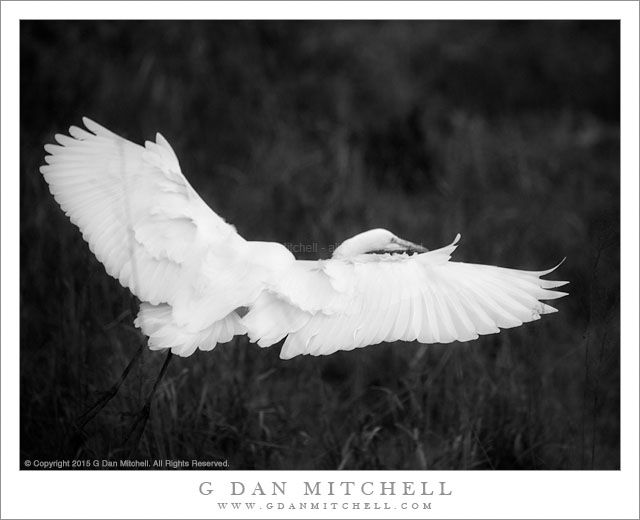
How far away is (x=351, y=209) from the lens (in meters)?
6.51

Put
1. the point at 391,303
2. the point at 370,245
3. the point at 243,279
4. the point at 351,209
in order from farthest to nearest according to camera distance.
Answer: the point at 351,209, the point at 370,245, the point at 243,279, the point at 391,303

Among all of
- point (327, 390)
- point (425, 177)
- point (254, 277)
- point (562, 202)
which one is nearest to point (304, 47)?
point (425, 177)

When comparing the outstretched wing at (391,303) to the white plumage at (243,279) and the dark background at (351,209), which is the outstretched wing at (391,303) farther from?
the dark background at (351,209)

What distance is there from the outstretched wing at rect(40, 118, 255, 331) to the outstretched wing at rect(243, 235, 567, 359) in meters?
0.26

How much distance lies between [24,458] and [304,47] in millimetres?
5747

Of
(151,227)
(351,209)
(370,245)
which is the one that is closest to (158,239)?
(151,227)

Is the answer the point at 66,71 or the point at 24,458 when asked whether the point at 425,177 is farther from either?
the point at 24,458

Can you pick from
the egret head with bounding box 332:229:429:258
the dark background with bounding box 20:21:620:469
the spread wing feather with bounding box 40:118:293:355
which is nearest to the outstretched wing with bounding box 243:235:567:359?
the spread wing feather with bounding box 40:118:293:355

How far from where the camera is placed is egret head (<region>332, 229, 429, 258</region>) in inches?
158

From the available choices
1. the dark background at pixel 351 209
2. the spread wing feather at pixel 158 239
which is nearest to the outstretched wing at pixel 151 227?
the spread wing feather at pixel 158 239

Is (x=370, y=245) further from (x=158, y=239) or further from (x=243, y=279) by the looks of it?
(x=158, y=239)

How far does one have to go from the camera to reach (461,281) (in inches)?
142

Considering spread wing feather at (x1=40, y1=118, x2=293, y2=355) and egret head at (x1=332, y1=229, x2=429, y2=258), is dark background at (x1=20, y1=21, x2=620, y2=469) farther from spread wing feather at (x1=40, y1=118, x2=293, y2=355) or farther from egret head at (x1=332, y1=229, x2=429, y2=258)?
egret head at (x1=332, y1=229, x2=429, y2=258)

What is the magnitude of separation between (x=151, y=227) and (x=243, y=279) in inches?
21.5
